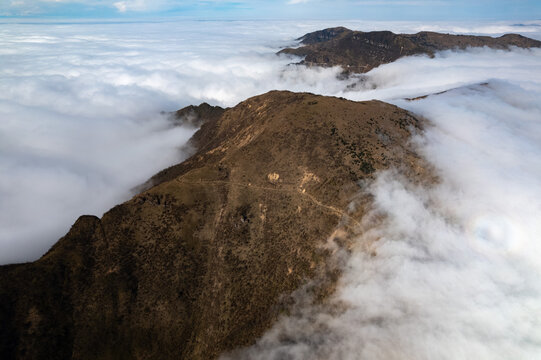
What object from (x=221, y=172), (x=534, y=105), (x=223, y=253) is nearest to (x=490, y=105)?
(x=534, y=105)

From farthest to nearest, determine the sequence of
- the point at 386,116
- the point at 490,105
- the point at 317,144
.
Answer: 1. the point at 490,105
2. the point at 386,116
3. the point at 317,144

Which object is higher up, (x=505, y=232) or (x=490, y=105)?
(x=490, y=105)

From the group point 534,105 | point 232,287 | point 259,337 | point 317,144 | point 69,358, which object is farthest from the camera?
point 534,105

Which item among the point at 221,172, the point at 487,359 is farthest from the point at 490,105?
the point at 221,172

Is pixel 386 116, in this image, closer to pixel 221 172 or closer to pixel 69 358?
pixel 221 172

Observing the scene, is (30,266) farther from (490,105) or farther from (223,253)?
(490,105)

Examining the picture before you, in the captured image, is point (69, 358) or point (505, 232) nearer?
point (69, 358)

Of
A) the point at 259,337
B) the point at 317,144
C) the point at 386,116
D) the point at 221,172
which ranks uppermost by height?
the point at 386,116
